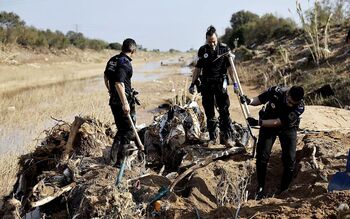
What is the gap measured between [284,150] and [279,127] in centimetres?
32

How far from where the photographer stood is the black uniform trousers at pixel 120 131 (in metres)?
6.57

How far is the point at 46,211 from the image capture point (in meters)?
5.96

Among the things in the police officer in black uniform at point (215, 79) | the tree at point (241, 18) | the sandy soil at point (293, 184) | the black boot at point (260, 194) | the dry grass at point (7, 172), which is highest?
the tree at point (241, 18)

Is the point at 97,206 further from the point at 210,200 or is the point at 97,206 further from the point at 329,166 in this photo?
the point at 329,166

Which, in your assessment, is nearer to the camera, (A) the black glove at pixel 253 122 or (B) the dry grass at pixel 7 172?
(A) the black glove at pixel 253 122

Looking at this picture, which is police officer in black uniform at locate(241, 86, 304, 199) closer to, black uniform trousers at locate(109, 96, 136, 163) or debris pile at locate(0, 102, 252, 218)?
debris pile at locate(0, 102, 252, 218)

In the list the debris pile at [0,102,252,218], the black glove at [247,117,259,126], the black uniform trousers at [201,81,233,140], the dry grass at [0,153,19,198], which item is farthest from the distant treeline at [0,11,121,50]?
the black glove at [247,117,259,126]

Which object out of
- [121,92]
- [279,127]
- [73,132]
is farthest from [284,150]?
[73,132]

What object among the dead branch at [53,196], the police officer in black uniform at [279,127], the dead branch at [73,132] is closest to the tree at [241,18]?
the dead branch at [73,132]

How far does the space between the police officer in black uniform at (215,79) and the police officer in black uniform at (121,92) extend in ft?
3.34

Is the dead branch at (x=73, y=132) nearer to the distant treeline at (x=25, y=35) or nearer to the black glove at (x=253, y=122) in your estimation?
the black glove at (x=253, y=122)

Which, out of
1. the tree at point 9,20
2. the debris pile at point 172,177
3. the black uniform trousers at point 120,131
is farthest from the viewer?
the tree at point 9,20

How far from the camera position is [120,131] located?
6.67 metres

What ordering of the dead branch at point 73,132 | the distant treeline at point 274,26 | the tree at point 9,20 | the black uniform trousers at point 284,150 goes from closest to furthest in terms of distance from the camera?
the black uniform trousers at point 284,150 → the dead branch at point 73,132 → the distant treeline at point 274,26 → the tree at point 9,20
